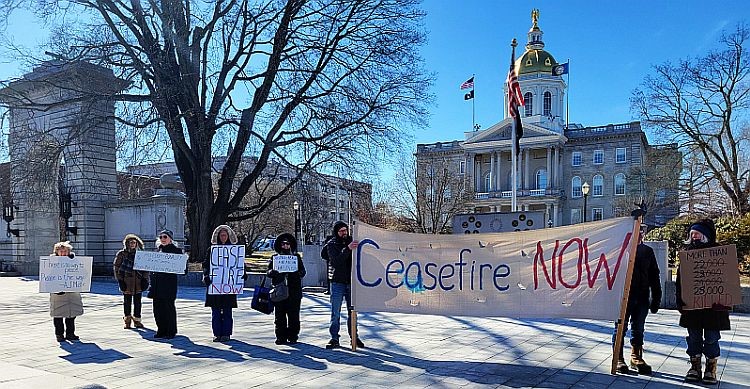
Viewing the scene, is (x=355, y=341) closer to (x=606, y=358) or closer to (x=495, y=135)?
(x=606, y=358)

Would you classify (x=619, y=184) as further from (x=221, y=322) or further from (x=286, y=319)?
(x=221, y=322)

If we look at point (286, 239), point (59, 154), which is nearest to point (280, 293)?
point (286, 239)

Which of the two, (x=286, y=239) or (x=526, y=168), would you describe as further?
(x=526, y=168)

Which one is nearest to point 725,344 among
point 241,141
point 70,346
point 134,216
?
point 70,346

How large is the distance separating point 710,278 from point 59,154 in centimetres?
2466

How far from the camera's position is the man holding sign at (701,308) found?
6.62m

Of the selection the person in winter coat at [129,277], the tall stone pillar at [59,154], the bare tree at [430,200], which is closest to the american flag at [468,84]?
the bare tree at [430,200]

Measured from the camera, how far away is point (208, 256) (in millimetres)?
9570

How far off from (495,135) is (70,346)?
7704 cm

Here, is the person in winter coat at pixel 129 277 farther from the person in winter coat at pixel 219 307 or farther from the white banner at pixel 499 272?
the white banner at pixel 499 272

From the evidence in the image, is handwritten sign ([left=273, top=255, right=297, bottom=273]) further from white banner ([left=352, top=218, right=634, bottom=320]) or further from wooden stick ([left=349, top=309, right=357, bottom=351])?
wooden stick ([left=349, top=309, right=357, bottom=351])

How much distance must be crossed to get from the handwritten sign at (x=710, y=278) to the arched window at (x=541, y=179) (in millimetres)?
78237

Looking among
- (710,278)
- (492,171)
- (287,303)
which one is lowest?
(287,303)

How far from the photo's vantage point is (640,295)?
715 centimetres
